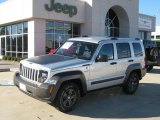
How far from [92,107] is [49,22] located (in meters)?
15.3

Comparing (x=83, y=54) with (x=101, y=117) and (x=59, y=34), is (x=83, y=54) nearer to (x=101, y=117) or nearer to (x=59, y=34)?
(x=101, y=117)

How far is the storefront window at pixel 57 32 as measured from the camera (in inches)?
850

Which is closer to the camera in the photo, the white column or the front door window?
the white column

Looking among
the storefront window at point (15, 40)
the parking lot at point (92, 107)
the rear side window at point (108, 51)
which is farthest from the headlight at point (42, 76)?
the storefront window at point (15, 40)

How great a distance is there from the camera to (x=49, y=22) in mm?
21656

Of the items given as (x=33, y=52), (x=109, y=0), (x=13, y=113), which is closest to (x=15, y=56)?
(x=33, y=52)

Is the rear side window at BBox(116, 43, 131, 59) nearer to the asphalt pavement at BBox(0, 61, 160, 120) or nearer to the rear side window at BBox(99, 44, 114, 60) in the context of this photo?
the rear side window at BBox(99, 44, 114, 60)

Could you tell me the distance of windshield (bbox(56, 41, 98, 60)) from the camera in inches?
295

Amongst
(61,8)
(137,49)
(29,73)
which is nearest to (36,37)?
(61,8)

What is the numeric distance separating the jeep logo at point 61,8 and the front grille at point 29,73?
1394 centimetres

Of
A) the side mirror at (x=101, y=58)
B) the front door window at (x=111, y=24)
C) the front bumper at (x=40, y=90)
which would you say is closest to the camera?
the front bumper at (x=40, y=90)

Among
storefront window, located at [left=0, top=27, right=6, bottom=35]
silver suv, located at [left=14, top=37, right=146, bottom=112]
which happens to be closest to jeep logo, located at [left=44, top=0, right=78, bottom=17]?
storefront window, located at [left=0, top=27, right=6, bottom=35]

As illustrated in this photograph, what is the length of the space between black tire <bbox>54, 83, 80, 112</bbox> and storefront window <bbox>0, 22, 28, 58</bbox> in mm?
15677

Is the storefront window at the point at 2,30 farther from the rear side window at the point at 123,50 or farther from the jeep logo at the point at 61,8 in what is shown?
the rear side window at the point at 123,50
